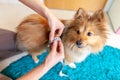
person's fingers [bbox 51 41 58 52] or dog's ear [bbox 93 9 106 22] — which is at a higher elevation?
dog's ear [bbox 93 9 106 22]

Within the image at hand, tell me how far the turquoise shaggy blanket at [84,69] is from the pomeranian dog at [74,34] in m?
0.15

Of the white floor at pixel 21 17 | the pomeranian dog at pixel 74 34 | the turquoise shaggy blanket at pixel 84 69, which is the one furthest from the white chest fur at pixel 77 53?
the white floor at pixel 21 17

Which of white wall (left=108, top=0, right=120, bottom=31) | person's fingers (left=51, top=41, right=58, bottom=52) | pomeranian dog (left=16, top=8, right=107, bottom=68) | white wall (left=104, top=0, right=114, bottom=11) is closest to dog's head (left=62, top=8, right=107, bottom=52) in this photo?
pomeranian dog (left=16, top=8, right=107, bottom=68)

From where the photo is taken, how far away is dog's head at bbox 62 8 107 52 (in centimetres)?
118

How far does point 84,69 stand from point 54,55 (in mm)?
740

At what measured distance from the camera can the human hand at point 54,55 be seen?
86cm

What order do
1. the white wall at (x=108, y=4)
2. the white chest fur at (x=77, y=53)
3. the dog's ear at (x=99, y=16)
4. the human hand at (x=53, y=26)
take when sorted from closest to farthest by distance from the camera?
the human hand at (x=53, y=26), the dog's ear at (x=99, y=16), the white chest fur at (x=77, y=53), the white wall at (x=108, y=4)

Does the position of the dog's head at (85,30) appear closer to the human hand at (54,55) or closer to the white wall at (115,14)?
the human hand at (54,55)

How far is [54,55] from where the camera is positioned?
879 mm

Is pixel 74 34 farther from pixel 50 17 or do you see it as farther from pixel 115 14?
pixel 115 14

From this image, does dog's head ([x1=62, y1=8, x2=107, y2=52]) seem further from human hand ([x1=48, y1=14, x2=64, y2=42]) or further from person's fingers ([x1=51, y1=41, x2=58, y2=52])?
person's fingers ([x1=51, y1=41, x2=58, y2=52])

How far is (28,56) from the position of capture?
1625 mm

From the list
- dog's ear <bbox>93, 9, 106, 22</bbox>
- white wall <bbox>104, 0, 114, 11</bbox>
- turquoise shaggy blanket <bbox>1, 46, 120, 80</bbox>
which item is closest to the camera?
dog's ear <bbox>93, 9, 106, 22</bbox>

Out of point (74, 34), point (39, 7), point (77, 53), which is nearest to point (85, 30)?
point (74, 34)
